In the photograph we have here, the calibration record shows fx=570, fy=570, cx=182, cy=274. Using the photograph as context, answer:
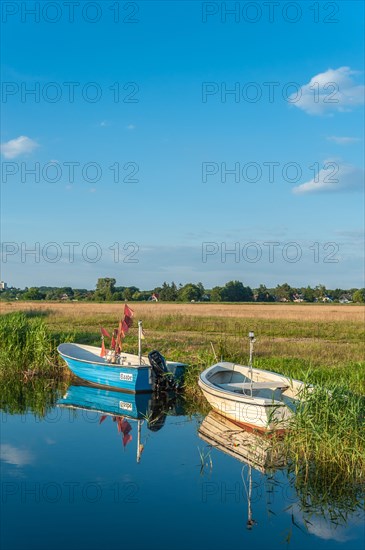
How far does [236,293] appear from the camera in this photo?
10369 centimetres

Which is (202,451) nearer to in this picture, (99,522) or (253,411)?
(253,411)

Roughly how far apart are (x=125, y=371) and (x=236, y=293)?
87.8 meters

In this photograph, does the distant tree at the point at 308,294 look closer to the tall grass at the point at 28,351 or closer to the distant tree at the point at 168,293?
the distant tree at the point at 168,293

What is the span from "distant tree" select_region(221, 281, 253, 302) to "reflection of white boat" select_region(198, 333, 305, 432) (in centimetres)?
8630

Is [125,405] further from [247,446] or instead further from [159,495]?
[159,495]

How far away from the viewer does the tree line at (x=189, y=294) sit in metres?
91.9

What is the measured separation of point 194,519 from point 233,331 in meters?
22.5

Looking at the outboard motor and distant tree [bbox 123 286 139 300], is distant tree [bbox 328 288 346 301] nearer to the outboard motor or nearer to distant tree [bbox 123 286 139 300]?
distant tree [bbox 123 286 139 300]

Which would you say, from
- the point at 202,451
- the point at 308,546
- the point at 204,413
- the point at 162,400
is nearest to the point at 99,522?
the point at 308,546

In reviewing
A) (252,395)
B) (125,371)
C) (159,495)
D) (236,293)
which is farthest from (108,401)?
(236,293)

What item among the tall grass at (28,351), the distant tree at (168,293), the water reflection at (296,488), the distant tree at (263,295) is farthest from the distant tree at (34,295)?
the water reflection at (296,488)

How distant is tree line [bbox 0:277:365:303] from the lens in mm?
91938

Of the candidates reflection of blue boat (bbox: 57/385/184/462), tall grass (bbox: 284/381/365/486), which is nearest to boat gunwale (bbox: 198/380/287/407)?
tall grass (bbox: 284/381/365/486)

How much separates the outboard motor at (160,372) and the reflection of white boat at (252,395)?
2.20m
